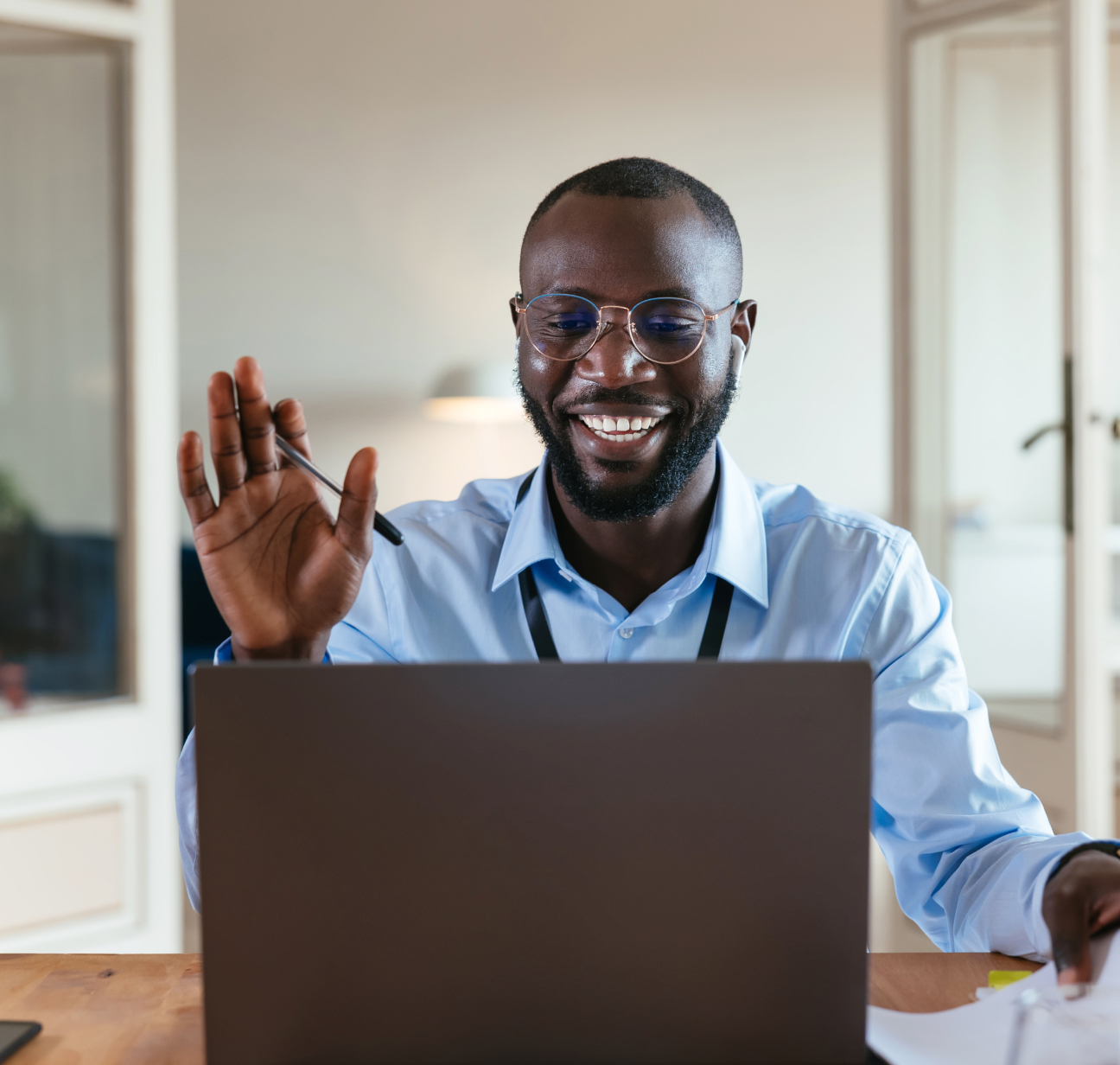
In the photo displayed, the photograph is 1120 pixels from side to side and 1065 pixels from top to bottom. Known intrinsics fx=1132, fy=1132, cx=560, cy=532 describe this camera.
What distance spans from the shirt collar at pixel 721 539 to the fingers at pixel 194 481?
0.44 m

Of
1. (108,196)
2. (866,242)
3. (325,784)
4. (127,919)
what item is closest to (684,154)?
(866,242)

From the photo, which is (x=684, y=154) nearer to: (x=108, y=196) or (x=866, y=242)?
(x=866, y=242)

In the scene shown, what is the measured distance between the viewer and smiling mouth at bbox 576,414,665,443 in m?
1.26

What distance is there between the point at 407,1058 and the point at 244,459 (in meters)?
0.51

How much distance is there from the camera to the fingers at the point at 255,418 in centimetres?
89

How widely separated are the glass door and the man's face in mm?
1490

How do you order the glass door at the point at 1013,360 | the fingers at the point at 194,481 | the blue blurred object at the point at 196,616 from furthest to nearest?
1. the blue blurred object at the point at 196,616
2. the glass door at the point at 1013,360
3. the fingers at the point at 194,481

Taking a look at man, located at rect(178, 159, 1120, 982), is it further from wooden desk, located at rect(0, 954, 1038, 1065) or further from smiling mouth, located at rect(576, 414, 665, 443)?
wooden desk, located at rect(0, 954, 1038, 1065)

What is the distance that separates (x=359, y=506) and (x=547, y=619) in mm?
436

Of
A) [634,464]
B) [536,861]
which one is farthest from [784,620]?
[536,861]

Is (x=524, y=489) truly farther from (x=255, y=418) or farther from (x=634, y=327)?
(x=255, y=418)

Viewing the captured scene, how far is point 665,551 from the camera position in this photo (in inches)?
52.4

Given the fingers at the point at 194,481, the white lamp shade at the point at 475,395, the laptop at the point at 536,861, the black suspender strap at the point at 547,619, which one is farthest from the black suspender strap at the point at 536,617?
the white lamp shade at the point at 475,395

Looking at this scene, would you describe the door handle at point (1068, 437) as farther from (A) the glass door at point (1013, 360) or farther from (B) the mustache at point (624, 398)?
(B) the mustache at point (624, 398)
